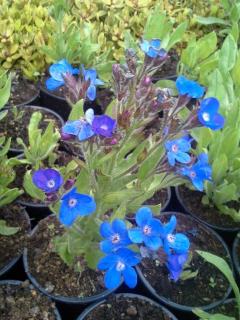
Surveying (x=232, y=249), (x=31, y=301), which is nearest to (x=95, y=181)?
(x=31, y=301)

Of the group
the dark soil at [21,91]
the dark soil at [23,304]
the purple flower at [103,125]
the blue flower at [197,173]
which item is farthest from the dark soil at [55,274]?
the dark soil at [21,91]

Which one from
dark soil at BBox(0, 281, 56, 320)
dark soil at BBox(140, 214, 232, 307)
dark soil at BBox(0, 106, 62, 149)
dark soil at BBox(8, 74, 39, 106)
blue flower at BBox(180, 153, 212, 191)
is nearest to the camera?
blue flower at BBox(180, 153, 212, 191)

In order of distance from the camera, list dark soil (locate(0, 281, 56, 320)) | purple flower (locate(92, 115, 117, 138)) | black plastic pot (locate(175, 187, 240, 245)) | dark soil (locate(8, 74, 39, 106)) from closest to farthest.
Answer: purple flower (locate(92, 115, 117, 138)), dark soil (locate(0, 281, 56, 320)), black plastic pot (locate(175, 187, 240, 245)), dark soil (locate(8, 74, 39, 106))

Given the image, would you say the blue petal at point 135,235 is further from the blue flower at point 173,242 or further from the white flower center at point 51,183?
the white flower center at point 51,183

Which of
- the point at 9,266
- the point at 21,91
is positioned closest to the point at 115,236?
the point at 9,266

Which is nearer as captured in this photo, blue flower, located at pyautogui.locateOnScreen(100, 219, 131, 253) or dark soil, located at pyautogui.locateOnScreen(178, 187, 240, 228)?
blue flower, located at pyautogui.locateOnScreen(100, 219, 131, 253)

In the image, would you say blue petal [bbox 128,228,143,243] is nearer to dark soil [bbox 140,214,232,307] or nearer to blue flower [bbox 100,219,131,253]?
blue flower [bbox 100,219,131,253]

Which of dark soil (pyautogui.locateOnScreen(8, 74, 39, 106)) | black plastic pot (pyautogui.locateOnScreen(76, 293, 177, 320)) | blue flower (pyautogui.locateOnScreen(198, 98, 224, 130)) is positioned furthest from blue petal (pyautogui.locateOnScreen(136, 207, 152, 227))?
dark soil (pyautogui.locateOnScreen(8, 74, 39, 106))
